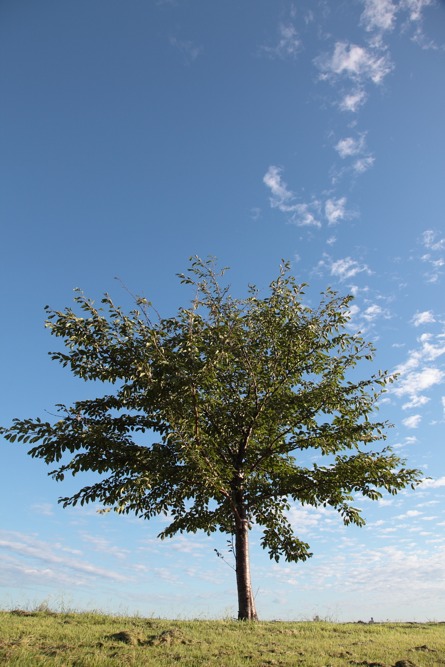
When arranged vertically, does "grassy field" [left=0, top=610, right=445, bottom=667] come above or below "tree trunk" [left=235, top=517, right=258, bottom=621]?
below

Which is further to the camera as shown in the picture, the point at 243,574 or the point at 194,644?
the point at 243,574

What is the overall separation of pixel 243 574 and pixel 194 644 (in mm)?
6268

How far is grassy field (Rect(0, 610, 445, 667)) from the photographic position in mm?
8594

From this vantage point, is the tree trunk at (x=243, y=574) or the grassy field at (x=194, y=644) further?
the tree trunk at (x=243, y=574)

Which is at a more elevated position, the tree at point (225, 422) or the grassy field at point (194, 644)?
the tree at point (225, 422)

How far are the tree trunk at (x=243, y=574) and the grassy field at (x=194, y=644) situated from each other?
1.59 m

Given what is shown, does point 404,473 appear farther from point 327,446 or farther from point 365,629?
point 365,629

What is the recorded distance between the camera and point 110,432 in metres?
16.2

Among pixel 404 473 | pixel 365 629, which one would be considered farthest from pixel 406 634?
pixel 404 473

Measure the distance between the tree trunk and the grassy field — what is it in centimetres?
159

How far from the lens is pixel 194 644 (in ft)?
33.2

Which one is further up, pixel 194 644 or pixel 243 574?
pixel 243 574

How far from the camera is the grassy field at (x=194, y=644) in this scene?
28.2ft

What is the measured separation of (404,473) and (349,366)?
14.8 ft
